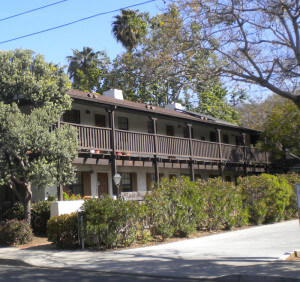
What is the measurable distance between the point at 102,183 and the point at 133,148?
2665mm

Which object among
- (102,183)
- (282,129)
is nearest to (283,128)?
(282,129)

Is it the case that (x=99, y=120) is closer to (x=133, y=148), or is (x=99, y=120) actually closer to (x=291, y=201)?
(x=133, y=148)

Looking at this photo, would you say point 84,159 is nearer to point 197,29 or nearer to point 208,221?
point 208,221

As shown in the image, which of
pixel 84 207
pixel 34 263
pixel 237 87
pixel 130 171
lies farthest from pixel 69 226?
pixel 130 171

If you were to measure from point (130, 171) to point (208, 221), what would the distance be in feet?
28.3

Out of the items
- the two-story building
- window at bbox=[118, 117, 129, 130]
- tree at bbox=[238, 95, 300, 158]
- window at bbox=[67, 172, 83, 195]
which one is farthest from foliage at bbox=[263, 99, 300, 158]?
window at bbox=[67, 172, 83, 195]

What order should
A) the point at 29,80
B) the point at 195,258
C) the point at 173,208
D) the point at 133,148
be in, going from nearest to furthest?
the point at 195,258 → the point at 173,208 → the point at 29,80 → the point at 133,148

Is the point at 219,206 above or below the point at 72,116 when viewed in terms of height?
below

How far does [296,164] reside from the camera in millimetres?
33469

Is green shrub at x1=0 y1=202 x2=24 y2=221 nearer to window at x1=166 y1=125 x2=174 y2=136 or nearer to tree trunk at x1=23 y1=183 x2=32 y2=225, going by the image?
tree trunk at x1=23 y1=183 x2=32 y2=225

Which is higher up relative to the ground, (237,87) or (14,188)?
(237,87)

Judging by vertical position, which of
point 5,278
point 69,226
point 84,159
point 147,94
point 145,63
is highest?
point 147,94

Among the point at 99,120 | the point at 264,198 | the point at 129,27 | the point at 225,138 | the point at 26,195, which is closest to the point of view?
the point at 26,195

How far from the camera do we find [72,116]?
20.7 m
